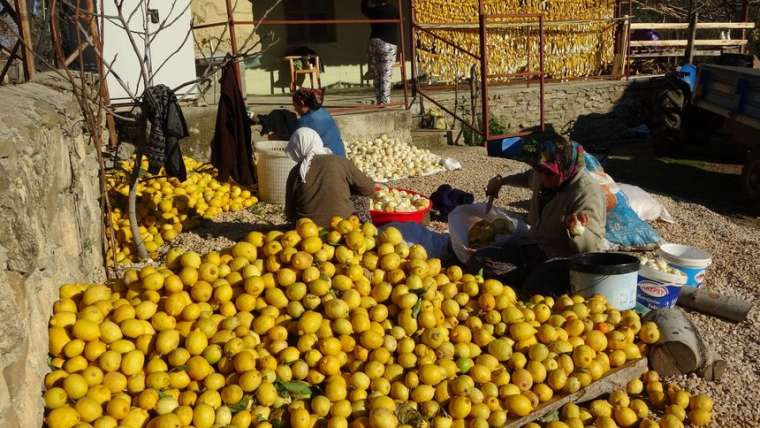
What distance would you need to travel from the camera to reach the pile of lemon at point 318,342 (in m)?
2.50

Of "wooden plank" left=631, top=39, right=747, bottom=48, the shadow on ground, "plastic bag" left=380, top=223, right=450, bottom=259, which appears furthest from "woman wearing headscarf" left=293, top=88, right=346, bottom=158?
"wooden plank" left=631, top=39, right=747, bottom=48

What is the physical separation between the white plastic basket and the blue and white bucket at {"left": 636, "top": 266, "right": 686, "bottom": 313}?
395 centimetres

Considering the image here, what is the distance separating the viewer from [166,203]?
6195 millimetres

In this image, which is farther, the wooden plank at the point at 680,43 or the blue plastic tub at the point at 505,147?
the wooden plank at the point at 680,43

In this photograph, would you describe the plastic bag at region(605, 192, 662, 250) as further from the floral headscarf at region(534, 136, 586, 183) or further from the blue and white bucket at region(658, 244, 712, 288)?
the floral headscarf at region(534, 136, 586, 183)

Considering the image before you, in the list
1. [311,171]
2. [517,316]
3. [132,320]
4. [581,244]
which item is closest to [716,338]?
[581,244]

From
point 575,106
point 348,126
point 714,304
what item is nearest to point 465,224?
point 714,304

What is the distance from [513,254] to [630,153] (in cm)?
746

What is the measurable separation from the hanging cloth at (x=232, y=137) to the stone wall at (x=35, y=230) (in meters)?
2.03

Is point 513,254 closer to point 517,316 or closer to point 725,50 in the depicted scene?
point 517,316

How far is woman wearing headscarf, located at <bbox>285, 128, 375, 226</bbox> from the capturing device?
196 inches

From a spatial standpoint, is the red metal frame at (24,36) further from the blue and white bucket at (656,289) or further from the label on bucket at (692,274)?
the label on bucket at (692,274)

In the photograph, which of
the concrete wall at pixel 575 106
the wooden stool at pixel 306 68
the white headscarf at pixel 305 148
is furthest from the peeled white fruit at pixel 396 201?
the wooden stool at pixel 306 68

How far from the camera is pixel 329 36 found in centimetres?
1380
